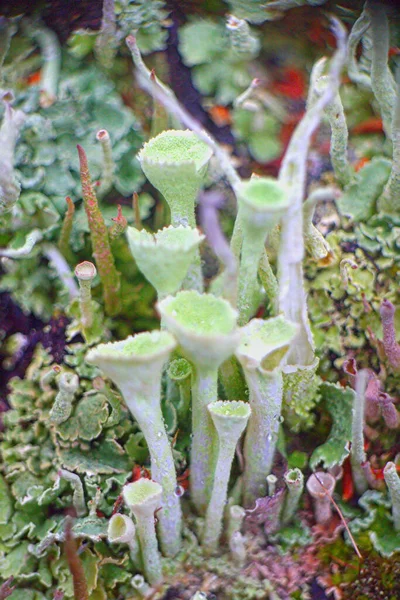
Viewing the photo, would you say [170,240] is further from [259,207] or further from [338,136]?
[338,136]

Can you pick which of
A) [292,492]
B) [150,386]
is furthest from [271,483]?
[150,386]

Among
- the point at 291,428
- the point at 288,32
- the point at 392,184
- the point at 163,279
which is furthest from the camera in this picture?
the point at 288,32

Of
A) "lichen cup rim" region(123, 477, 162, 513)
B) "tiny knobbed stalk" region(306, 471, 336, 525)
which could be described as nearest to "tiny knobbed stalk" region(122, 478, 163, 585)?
"lichen cup rim" region(123, 477, 162, 513)

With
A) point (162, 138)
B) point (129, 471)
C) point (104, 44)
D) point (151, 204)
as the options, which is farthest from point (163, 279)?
point (104, 44)

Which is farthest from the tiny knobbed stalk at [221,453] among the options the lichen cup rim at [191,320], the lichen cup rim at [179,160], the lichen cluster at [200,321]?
the lichen cup rim at [179,160]

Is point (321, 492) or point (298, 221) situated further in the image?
point (321, 492)

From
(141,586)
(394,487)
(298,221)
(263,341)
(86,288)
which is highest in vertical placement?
(298,221)

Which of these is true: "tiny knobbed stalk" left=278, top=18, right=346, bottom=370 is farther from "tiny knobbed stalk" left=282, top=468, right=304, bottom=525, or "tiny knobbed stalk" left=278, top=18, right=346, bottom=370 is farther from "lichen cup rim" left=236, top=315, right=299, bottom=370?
"tiny knobbed stalk" left=282, top=468, right=304, bottom=525

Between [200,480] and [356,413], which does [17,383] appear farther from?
[356,413]
